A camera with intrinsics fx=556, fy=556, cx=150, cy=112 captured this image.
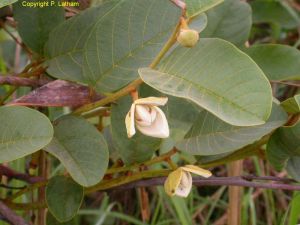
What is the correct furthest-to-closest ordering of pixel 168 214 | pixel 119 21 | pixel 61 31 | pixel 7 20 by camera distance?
pixel 168 214
pixel 7 20
pixel 61 31
pixel 119 21

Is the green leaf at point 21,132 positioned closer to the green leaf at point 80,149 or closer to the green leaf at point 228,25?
the green leaf at point 80,149

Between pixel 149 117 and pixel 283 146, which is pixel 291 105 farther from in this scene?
pixel 149 117

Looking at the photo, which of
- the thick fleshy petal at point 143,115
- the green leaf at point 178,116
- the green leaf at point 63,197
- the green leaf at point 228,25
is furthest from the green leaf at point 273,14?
the thick fleshy petal at point 143,115

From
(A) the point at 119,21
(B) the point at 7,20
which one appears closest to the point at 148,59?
(A) the point at 119,21

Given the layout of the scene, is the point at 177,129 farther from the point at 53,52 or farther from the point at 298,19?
the point at 298,19

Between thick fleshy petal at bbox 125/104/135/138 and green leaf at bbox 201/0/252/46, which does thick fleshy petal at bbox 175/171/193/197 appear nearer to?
thick fleshy petal at bbox 125/104/135/138

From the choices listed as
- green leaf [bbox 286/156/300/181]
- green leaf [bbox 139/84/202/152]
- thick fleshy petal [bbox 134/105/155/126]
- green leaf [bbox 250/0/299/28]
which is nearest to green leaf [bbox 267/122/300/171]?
green leaf [bbox 286/156/300/181]

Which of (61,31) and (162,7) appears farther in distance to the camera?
(61,31)
